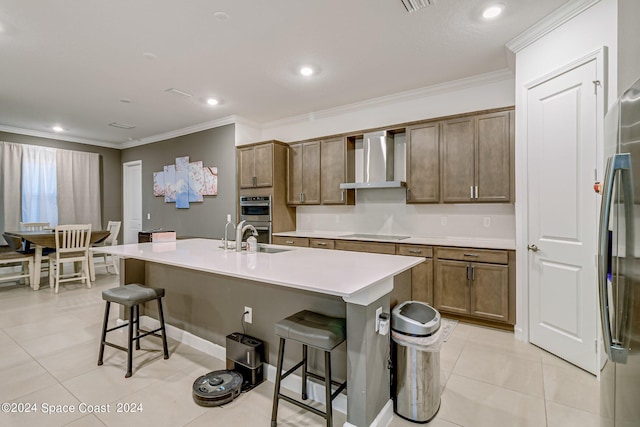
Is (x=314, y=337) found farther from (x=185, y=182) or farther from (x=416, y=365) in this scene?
(x=185, y=182)

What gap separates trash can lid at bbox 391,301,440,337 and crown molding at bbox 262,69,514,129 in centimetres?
302

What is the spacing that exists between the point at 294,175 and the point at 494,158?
9.45 ft

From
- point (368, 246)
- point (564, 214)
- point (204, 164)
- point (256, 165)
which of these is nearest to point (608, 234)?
point (564, 214)

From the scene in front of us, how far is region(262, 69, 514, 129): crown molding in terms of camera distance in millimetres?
3600

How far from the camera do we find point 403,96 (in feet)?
13.9

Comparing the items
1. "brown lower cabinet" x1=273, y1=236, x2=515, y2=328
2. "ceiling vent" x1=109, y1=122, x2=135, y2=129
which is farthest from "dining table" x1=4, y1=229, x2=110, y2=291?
"brown lower cabinet" x1=273, y1=236, x2=515, y2=328

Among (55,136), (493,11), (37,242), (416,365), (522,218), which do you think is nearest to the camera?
(416,365)

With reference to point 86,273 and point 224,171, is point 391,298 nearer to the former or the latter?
point 224,171

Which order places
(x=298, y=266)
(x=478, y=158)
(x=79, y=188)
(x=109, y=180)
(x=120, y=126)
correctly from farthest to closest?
(x=109, y=180), (x=79, y=188), (x=120, y=126), (x=478, y=158), (x=298, y=266)

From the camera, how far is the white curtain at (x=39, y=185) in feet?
19.4

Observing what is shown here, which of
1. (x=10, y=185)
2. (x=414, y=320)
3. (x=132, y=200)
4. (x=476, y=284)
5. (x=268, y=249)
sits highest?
(x=10, y=185)

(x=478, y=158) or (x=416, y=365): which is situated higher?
(x=478, y=158)

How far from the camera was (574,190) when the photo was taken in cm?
243

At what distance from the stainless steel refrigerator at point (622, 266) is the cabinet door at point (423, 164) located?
2.54 metres
